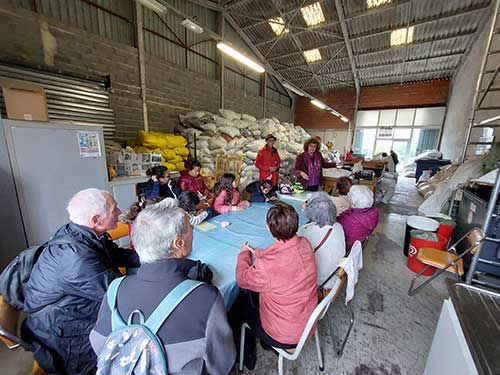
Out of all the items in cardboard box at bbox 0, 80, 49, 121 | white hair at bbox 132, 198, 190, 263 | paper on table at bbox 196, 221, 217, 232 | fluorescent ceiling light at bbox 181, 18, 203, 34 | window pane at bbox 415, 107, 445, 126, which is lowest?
paper on table at bbox 196, 221, 217, 232

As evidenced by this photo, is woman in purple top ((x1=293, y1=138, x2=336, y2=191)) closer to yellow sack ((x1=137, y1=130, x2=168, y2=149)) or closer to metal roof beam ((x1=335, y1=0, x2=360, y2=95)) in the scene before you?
yellow sack ((x1=137, y1=130, x2=168, y2=149))

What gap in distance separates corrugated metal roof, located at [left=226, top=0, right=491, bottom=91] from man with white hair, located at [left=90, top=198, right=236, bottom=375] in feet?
23.8

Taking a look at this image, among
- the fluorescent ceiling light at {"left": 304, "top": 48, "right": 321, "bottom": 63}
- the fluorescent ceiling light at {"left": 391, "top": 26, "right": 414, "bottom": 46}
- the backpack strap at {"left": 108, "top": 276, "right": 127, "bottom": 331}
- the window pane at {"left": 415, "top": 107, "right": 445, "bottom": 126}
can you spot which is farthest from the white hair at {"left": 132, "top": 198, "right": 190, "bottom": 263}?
the window pane at {"left": 415, "top": 107, "right": 445, "bottom": 126}

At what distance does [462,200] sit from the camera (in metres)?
2.87

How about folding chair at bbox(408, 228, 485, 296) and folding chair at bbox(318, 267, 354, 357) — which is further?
folding chair at bbox(408, 228, 485, 296)

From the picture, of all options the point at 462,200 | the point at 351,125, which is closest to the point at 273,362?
the point at 462,200

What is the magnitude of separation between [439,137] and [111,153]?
12.3 metres

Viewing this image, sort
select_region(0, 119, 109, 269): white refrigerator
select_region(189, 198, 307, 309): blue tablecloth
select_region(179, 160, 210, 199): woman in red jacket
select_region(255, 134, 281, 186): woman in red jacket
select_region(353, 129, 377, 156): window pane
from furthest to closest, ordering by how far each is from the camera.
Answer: select_region(353, 129, 377, 156): window pane, select_region(255, 134, 281, 186): woman in red jacket, select_region(179, 160, 210, 199): woman in red jacket, select_region(0, 119, 109, 269): white refrigerator, select_region(189, 198, 307, 309): blue tablecloth

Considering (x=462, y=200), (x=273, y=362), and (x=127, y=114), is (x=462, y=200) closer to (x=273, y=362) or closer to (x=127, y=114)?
(x=273, y=362)

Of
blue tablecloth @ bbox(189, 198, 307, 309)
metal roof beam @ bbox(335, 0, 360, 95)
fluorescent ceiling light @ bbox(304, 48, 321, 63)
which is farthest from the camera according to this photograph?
fluorescent ceiling light @ bbox(304, 48, 321, 63)

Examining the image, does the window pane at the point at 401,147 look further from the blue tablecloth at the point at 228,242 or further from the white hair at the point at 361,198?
the blue tablecloth at the point at 228,242

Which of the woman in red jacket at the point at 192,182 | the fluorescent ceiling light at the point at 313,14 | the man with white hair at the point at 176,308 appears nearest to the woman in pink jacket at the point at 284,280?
the man with white hair at the point at 176,308

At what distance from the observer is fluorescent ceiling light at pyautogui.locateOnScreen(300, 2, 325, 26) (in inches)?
242

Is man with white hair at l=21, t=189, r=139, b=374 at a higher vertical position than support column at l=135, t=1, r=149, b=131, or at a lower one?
lower
